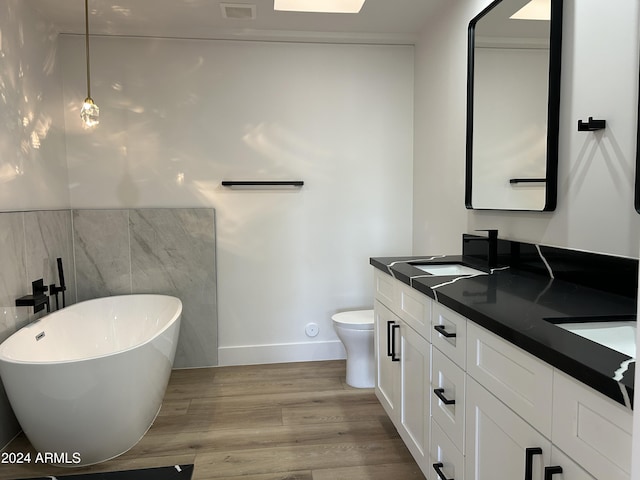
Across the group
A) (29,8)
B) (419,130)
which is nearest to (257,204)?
(419,130)

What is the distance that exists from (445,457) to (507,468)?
0.49 meters

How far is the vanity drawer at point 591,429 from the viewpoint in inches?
33.5

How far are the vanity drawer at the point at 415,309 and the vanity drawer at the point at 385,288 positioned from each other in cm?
9

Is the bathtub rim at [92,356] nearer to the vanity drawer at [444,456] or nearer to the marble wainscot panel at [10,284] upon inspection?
the marble wainscot panel at [10,284]

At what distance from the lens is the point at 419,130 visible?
140 inches

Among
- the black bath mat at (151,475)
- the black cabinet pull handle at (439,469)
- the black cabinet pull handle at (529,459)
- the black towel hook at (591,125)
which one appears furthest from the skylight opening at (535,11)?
the black bath mat at (151,475)

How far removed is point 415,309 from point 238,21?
2.40 metres

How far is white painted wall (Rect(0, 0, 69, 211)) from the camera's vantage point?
8.43 ft

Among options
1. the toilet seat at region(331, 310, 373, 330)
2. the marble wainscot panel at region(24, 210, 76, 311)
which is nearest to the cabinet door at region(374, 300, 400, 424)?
the toilet seat at region(331, 310, 373, 330)

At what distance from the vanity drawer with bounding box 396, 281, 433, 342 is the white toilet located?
2.76ft

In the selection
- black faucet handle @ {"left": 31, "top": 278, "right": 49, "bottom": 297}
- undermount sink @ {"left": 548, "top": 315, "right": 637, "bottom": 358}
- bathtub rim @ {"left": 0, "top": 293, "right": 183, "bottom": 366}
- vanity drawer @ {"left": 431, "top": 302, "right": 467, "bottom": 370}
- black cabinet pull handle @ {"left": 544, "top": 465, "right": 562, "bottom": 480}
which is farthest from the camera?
black faucet handle @ {"left": 31, "top": 278, "right": 49, "bottom": 297}

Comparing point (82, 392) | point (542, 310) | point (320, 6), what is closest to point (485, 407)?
point (542, 310)

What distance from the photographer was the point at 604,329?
1312 millimetres

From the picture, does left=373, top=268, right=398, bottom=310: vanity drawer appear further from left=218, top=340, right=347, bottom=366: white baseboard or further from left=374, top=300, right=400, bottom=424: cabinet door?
left=218, top=340, right=347, bottom=366: white baseboard
